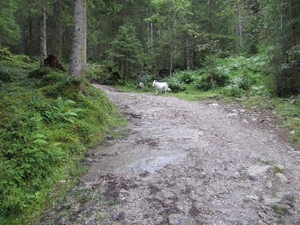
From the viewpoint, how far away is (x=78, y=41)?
735 cm

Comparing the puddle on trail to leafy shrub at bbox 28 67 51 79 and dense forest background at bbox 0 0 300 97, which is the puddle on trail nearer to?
leafy shrub at bbox 28 67 51 79

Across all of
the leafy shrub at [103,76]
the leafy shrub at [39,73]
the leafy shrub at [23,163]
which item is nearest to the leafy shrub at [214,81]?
the leafy shrub at [103,76]

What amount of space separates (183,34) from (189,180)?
1679 centimetres

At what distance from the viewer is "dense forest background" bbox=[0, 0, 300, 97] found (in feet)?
30.2

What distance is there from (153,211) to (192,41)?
17.8 m

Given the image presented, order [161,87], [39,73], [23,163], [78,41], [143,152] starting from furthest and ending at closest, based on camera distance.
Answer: [161,87], [39,73], [78,41], [143,152], [23,163]

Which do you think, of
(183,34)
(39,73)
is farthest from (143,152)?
(183,34)

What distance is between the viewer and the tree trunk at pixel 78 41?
23.8ft

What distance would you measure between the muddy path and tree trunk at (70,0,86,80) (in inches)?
109

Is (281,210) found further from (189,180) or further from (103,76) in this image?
(103,76)

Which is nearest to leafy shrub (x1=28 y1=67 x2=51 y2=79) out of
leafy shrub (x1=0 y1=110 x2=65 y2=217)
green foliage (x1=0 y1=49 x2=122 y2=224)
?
green foliage (x1=0 y1=49 x2=122 y2=224)

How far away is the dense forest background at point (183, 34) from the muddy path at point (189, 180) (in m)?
4.50

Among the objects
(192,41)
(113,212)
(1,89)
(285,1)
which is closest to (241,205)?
(113,212)

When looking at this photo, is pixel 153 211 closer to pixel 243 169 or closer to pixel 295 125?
pixel 243 169
